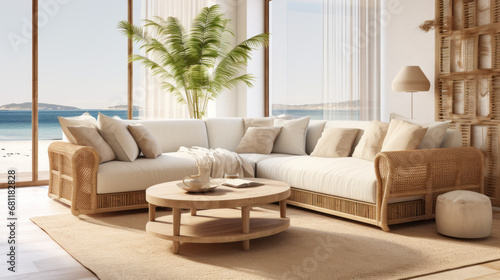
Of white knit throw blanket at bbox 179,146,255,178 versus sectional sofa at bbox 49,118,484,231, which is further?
white knit throw blanket at bbox 179,146,255,178

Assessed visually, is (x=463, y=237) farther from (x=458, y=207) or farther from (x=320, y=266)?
(x=320, y=266)

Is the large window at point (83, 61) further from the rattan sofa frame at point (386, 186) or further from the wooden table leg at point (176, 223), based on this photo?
the wooden table leg at point (176, 223)

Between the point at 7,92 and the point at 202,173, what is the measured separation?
50.2ft

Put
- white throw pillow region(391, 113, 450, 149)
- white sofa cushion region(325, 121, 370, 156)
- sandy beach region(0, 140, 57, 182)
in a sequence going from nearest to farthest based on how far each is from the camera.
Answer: white throw pillow region(391, 113, 450, 149) → white sofa cushion region(325, 121, 370, 156) → sandy beach region(0, 140, 57, 182)

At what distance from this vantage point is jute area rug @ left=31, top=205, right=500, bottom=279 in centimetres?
266

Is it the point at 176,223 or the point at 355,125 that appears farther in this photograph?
the point at 355,125

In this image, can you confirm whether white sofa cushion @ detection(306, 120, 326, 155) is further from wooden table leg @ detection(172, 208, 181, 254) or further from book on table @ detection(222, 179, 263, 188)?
wooden table leg @ detection(172, 208, 181, 254)

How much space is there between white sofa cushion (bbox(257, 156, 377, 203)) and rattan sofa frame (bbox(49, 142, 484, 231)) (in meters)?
0.06

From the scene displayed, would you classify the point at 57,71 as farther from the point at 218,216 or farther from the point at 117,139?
the point at 218,216

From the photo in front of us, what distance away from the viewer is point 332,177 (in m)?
3.95

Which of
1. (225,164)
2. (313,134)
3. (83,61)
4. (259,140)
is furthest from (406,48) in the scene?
(83,61)

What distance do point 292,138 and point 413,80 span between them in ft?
4.27

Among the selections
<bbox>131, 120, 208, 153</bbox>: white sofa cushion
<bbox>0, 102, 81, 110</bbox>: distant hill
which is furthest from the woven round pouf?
<bbox>0, 102, 81, 110</bbox>: distant hill

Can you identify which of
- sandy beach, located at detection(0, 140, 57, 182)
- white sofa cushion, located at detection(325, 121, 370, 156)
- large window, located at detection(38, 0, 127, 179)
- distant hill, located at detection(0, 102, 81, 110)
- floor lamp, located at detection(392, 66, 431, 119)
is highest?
large window, located at detection(38, 0, 127, 179)
